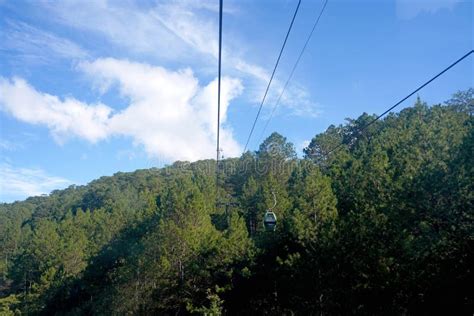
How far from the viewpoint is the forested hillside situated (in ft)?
71.4

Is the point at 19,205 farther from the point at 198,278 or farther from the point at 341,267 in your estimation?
the point at 341,267

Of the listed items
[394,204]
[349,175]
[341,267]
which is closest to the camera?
[394,204]

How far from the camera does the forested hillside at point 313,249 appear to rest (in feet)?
71.4

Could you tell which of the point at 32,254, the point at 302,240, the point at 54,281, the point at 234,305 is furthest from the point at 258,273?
the point at 32,254

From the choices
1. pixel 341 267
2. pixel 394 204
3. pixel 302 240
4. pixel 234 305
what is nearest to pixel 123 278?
pixel 234 305

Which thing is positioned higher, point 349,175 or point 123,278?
point 349,175

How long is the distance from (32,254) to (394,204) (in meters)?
51.0

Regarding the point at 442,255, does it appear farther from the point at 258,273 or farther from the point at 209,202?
the point at 209,202

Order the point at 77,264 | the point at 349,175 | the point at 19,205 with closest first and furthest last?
the point at 349,175
the point at 77,264
the point at 19,205

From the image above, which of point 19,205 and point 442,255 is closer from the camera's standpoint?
point 442,255

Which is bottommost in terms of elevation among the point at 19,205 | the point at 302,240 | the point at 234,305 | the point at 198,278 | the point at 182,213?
the point at 234,305

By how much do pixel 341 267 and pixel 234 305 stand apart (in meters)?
10.2

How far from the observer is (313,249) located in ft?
90.9

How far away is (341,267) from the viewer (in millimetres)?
26109
